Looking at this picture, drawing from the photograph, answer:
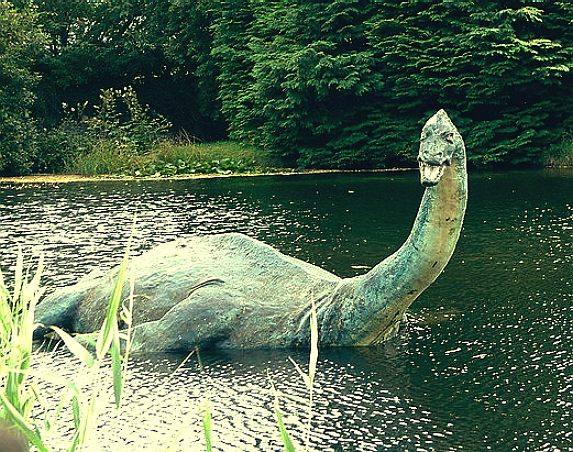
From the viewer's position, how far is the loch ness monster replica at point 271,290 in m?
5.69

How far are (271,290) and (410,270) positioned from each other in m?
1.12

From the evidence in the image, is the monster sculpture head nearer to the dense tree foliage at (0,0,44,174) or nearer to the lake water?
the lake water

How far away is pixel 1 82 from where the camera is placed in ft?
73.2

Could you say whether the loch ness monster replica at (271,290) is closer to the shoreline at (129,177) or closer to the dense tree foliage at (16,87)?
the shoreline at (129,177)

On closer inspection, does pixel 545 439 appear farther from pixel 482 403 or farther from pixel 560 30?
pixel 560 30

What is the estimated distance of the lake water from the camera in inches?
192

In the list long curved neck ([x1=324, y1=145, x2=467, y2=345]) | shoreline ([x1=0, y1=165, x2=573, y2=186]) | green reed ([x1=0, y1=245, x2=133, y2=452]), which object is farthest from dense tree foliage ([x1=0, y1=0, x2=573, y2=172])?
green reed ([x1=0, y1=245, x2=133, y2=452])

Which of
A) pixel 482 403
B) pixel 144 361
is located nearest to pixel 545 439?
pixel 482 403

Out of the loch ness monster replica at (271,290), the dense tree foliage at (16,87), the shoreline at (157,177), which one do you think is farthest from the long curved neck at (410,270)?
the dense tree foliage at (16,87)

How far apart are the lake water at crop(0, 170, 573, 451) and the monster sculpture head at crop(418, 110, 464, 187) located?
1088mm

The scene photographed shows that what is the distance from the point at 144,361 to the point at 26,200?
10.1 metres

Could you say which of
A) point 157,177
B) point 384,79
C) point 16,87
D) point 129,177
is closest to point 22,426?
point 157,177

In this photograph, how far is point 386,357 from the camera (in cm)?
614

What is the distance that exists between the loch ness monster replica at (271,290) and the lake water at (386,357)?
16 centimetres
